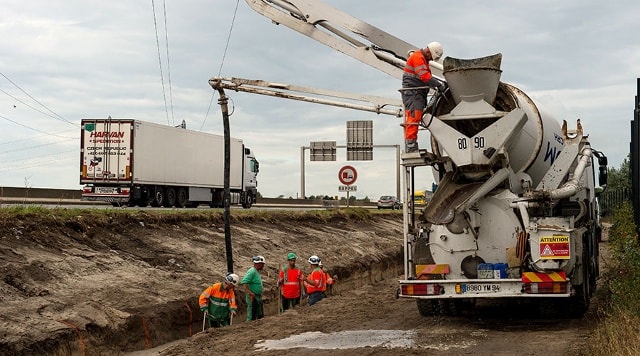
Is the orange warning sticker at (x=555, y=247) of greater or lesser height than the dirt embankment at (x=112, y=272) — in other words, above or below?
above

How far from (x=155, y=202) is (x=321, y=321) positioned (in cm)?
2161

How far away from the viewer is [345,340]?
1084 cm

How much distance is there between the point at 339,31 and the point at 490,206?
22.0 feet

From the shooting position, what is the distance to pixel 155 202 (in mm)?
33375

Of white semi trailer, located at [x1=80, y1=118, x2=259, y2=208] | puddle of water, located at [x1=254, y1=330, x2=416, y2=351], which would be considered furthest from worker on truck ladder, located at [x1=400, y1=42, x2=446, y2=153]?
white semi trailer, located at [x1=80, y1=118, x2=259, y2=208]

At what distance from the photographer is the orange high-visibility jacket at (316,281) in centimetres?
1670

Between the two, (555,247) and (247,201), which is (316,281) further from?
(247,201)

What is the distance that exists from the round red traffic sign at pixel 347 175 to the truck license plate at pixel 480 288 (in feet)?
61.8

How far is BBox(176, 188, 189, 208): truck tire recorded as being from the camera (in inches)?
1396

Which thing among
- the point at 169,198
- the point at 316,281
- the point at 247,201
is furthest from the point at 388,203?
the point at 316,281

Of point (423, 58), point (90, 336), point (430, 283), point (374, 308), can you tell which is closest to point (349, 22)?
point (423, 58)

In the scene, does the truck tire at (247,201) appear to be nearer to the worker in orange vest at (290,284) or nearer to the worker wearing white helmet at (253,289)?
the worker in orange vest at (290,284)

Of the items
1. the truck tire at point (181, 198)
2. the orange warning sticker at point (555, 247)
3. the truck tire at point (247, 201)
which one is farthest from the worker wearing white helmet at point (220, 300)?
the truck tire at point (247, 201)

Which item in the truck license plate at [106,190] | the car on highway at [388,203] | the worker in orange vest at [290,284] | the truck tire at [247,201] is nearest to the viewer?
the worker in orange vest at [290,284]
